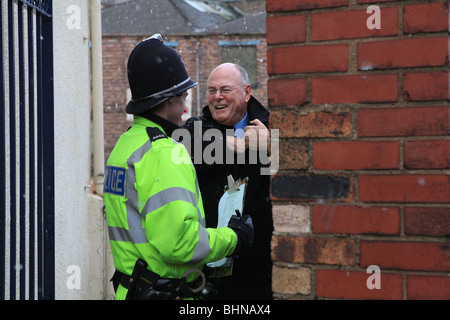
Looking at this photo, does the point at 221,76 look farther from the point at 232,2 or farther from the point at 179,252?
the point at 232,2

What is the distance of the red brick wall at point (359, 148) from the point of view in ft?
5.44

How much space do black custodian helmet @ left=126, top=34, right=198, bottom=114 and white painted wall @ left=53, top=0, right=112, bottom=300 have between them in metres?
2.08

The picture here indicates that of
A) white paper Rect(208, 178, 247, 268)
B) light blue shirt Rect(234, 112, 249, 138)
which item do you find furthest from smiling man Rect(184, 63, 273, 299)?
white paper Rect(208, 178, 247, 268)

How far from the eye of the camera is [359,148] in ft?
5.64

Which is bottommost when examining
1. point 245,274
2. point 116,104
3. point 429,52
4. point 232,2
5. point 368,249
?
point 245,274

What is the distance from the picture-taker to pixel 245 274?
2.99 metres

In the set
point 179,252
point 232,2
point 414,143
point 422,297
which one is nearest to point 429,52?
point 414,143

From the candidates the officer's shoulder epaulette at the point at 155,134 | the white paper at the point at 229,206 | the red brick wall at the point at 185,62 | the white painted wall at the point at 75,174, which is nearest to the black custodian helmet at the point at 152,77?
the officer's shoulder epaulette at the point at 155,134

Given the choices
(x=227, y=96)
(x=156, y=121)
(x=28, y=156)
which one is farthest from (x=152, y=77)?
(x=28, y=156)

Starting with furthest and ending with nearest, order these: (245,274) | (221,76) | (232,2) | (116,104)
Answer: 1. (232,2)
2. (116,104)
3. (221,76)
4. (245,274)

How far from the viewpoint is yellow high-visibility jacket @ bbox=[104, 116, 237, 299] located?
200 cm

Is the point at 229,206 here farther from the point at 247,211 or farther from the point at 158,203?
the point at 247,211

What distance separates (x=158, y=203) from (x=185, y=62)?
21.5m

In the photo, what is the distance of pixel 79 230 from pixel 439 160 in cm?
344
